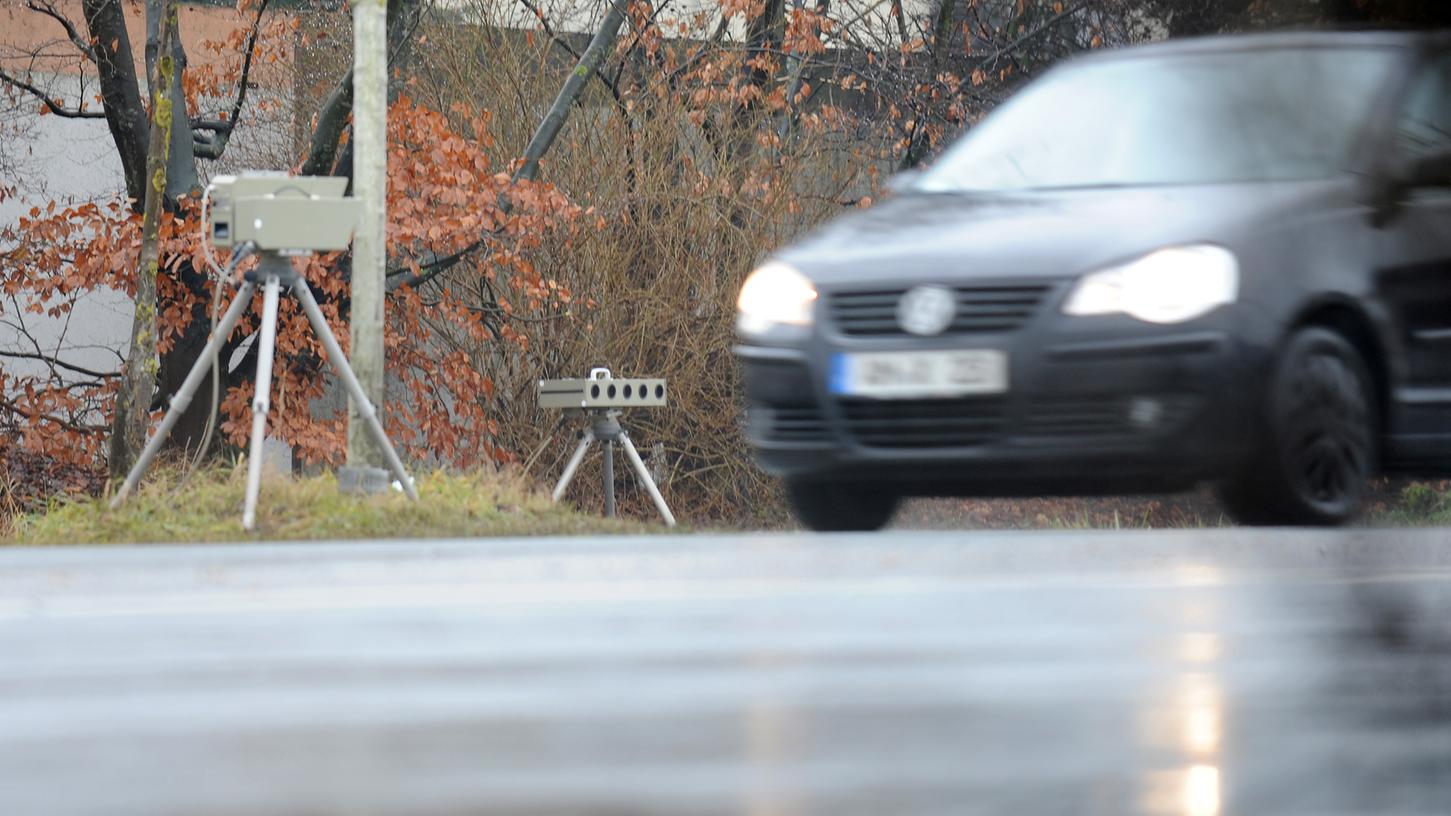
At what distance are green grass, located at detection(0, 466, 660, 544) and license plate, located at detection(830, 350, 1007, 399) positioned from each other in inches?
311

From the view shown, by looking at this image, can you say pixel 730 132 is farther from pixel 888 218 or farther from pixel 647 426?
pixel 888 218

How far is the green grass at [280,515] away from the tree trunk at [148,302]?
2.53 meters

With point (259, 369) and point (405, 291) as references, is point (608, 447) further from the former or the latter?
point (259, 369)

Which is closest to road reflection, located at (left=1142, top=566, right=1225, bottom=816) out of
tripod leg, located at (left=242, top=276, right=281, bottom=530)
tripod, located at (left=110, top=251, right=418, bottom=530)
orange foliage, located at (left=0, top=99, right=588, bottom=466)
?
tripod leg, located at (left=242, top=276, right=281, bottom=530)

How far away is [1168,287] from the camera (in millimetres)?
2678

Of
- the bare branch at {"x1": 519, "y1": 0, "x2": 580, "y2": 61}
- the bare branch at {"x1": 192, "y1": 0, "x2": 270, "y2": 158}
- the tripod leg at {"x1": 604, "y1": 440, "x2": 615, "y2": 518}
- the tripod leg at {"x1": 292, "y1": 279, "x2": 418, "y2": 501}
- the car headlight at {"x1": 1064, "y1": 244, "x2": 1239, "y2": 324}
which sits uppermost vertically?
the car headlight at {"x1": 1064, "y1": 244, "x2": 1239, "y2": 324}

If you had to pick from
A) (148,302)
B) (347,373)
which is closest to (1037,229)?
(347,373)

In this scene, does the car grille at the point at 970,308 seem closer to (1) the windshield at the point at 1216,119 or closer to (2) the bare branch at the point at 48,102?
(1) the windshield at the point at 1216,119

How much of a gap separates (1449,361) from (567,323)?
17.3m

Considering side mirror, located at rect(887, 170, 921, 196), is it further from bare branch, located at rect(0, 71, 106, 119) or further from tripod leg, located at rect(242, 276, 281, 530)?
bare branch, located at rect(0, 71, 106, 119)

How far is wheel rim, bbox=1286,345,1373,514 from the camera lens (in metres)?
2.70

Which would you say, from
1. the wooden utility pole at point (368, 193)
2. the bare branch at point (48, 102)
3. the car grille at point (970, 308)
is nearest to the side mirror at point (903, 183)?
the car grille at point (970, 308)

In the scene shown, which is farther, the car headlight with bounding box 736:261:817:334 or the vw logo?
the car headlight with bounding box 736:261:817:334

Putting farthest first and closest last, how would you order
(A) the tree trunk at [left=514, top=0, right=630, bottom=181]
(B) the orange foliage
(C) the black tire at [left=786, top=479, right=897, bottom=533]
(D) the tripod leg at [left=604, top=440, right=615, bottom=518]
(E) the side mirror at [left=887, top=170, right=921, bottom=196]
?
(A) the tree trunk at [left=514, top=0, right=630, bottom=181] < (B) the orange foliage < (D) the tripod leg at [left=604, top=440, right=615, bottom=518] < (E) the side mirror at [left=887, top=170, right=921, bottom=196] < (C) the black tire at [left=786, top=479, right=897, bottom=533]
